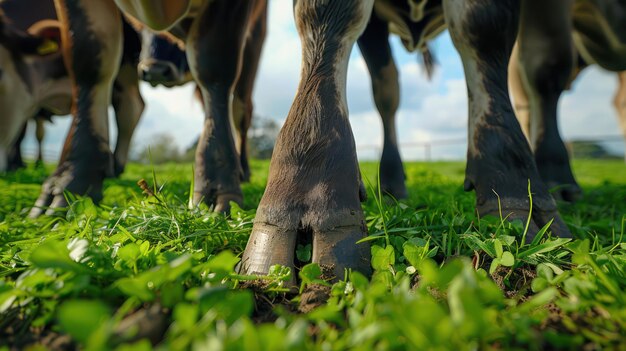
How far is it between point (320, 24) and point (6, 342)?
1.14 meters

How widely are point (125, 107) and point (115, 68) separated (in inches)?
Answer: 107

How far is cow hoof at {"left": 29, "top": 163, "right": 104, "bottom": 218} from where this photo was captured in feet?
6.75

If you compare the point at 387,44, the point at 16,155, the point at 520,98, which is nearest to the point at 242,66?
the point at 387,44

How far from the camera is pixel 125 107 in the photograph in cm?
503

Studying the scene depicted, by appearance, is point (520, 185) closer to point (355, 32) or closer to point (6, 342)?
point (355, 32)

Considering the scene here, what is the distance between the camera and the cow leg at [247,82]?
15.0ft

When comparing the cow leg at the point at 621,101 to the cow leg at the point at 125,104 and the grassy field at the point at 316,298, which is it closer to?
the grassy field at the point at 316,298

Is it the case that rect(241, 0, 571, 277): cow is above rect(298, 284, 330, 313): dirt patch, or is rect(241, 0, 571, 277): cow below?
above

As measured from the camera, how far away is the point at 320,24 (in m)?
1.44

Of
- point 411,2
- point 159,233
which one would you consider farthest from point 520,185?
point 411,2

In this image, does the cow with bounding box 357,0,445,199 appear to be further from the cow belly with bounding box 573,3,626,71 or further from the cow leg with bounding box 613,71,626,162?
the cow leg with bounding box 613,71,626,162

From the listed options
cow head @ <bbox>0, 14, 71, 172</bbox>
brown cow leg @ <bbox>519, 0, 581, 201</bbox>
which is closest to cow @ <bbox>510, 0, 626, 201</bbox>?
brown cow leg @ <bbox>519, 0, 581, 201</bbox>

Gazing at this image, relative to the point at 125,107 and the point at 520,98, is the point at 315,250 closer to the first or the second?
the point at 520,98

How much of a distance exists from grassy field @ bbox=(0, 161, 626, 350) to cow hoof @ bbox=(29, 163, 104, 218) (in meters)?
0.79
